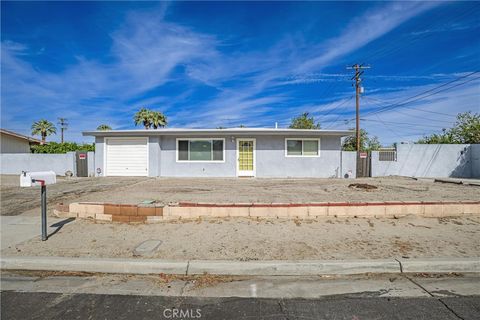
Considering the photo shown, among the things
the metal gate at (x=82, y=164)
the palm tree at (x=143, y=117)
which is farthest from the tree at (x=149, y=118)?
the metal gate at (x=82, y=164)

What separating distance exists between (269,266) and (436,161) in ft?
58.7

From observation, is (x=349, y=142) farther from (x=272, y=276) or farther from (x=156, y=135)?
(x=272, y=276)

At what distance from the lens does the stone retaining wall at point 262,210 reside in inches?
220

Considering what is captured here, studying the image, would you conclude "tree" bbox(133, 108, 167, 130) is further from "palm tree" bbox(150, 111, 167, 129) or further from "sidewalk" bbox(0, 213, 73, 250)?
"sidewalk" bbox(0, 213, 73, 250)

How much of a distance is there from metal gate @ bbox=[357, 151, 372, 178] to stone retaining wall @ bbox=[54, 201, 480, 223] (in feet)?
32.1

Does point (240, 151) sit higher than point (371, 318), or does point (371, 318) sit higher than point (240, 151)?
point (240, 151)

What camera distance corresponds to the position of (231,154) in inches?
565

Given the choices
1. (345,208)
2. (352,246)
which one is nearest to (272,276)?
(352,246)

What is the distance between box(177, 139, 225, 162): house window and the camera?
14.4 m

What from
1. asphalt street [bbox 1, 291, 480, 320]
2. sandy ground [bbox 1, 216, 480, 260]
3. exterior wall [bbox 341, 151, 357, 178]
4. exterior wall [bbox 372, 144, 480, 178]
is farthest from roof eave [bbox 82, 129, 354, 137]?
asphalt street [bbox 1, 291, 480, 320]

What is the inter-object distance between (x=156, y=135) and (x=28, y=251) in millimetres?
10798

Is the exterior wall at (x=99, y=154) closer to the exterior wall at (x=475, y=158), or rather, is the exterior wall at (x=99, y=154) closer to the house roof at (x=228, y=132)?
the house roof at (x=228, y=132)

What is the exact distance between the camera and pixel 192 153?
1457 centimetres

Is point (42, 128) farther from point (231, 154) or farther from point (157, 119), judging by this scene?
point (231, 154)
